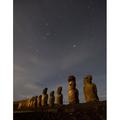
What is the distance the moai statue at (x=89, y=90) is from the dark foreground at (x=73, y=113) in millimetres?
40

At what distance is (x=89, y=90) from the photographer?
6.17 feet

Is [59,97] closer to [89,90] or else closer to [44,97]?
[44,97]

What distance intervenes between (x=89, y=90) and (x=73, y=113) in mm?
188

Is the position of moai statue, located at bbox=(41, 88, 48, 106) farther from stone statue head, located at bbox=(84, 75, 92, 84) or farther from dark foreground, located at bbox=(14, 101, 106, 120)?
stone statue head, located at bbox=(84, 75, 92, 84)

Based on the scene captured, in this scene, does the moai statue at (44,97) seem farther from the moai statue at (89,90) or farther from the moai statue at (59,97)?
the moai statue at (89,90)

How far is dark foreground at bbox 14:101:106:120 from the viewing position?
73.7 inches

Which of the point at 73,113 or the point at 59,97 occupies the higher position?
the point at 59,97

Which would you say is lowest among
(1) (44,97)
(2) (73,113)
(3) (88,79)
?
(2) (73,113)

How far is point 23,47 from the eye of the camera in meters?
1.86

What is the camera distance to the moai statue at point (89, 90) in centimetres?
188

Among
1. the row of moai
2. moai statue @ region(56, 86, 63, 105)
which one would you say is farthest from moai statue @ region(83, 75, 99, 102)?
moai statue @ region(56, 86, 63, 105)

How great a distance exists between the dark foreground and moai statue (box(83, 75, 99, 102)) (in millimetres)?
40

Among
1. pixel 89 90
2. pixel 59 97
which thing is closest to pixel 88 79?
pixel 89 90
